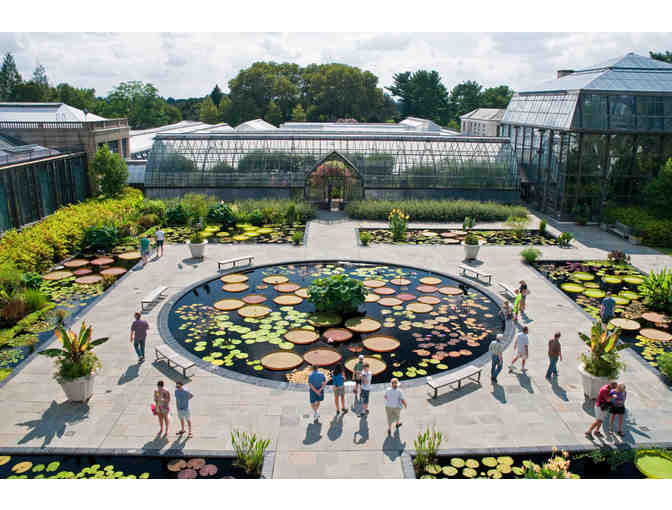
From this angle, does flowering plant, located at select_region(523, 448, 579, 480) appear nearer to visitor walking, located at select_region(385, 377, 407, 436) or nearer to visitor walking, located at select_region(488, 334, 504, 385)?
visitor walking, located at select_region(385, 377, 407, 436)

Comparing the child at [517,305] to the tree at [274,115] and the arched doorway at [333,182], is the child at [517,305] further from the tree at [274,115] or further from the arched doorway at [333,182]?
the tree at [274,115]

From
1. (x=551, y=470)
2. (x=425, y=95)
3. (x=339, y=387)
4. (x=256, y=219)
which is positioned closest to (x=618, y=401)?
(x=551, y=470)

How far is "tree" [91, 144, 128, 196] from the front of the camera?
37.6 metres

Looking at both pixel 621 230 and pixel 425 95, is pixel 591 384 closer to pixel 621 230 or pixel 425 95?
pixel 621 230

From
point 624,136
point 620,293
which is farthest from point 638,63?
point 620,293

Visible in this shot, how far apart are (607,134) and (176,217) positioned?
94.9 ft

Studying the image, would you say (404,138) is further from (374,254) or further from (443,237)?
(374,254)

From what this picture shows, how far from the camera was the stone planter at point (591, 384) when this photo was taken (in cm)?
1455

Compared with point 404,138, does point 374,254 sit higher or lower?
lower

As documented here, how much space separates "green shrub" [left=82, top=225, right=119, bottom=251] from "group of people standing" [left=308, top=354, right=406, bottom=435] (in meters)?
19.2

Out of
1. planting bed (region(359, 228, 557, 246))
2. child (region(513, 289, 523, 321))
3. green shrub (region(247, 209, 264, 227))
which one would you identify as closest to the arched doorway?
green shrub (region(247, 209, 264, 227))

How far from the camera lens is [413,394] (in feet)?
48.6

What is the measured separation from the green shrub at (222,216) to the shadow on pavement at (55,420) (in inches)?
832

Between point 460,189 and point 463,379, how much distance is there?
2701cm
